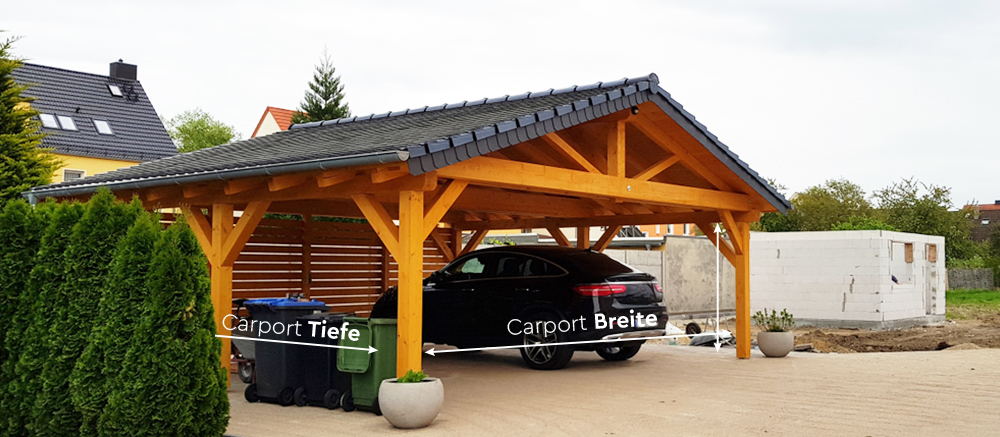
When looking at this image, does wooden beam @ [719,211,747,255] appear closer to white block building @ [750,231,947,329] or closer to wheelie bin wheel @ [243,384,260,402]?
wheelie bin wheel @ [243,384,260,402]

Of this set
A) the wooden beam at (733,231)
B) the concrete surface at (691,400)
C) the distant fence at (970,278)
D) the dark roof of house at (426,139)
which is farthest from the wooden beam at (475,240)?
the distant fence at (970,278)

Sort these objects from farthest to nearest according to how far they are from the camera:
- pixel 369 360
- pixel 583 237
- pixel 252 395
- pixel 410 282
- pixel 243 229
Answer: pixel 583 237 → pixel 243 229 → pixel 252 395 → pixel 369 360 → pixel 410 282

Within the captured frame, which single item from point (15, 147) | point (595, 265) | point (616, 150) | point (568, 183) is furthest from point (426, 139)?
point (15, 147)

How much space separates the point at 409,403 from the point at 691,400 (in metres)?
3.04

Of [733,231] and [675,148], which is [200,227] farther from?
[733,231]

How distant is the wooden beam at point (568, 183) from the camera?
28.1ft

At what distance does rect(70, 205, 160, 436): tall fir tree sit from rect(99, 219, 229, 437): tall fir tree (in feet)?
0.33

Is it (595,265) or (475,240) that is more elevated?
(475,240)

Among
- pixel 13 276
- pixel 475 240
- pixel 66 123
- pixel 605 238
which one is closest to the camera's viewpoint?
pixel 13 276

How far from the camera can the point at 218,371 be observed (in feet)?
21.0

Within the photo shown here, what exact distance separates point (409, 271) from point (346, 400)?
1.34m

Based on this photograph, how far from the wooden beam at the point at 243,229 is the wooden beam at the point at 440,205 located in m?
1.93

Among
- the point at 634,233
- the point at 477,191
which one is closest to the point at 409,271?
the point at 477,191

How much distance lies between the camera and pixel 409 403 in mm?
7223
